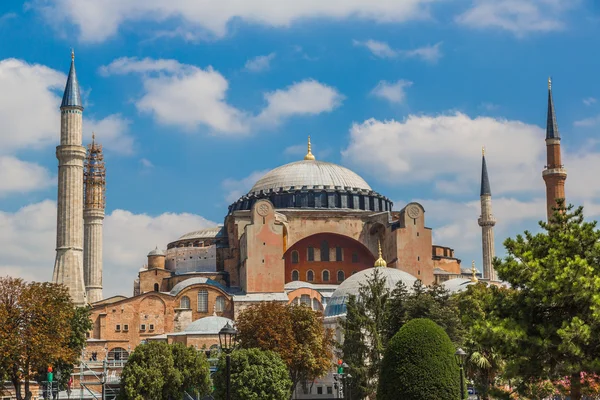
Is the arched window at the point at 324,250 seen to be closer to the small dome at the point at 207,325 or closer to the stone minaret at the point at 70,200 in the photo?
the small dome at the point at 207,325

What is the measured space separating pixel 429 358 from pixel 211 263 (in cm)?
4069

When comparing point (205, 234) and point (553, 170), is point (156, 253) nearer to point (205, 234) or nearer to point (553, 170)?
point (205, 234)

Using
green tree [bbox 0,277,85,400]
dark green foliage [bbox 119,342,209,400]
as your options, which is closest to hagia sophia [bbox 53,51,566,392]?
dark green foliage [bbox 119,342,209,400]

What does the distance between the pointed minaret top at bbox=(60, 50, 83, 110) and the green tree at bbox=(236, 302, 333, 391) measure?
21068 millimetres

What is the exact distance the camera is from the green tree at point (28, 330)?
1341 inches

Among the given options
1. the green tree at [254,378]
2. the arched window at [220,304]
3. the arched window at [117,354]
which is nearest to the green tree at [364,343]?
the green tree at [254,378]

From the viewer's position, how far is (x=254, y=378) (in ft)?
104

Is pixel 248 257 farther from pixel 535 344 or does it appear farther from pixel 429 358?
pixel 535 344

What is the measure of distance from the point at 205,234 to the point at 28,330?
31979 mm

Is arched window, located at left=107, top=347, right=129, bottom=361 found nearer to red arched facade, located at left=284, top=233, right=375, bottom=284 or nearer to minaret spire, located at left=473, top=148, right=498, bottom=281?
red arched facade, located at left=284, top=233, right=375, bottom=284

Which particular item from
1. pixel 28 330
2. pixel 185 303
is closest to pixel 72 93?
pixel 185 303

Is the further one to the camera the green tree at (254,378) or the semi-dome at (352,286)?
the semi-dome at (352,286)

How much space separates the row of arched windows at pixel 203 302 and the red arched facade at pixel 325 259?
18.9 feet

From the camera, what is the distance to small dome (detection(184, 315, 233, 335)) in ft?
162
